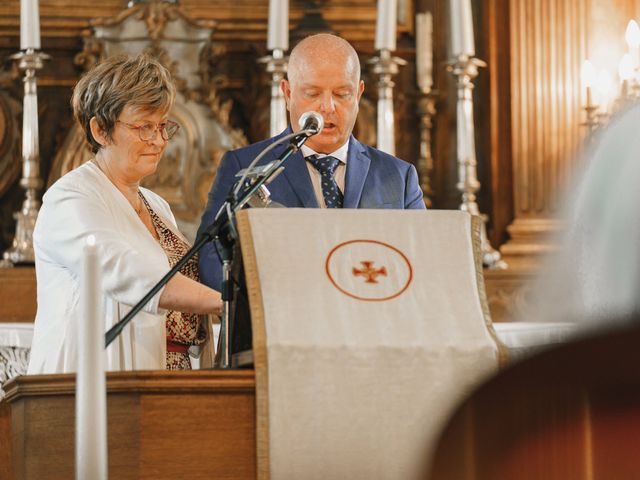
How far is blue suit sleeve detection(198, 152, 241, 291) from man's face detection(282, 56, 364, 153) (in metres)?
0.20

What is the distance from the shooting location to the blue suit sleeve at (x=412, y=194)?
3098 mm

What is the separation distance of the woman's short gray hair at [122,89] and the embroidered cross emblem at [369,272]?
0.86 m

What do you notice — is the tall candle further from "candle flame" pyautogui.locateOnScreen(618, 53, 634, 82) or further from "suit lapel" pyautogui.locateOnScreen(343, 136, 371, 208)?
"suit lapel" pyautogui.locateOnScreen(343, 136, 371, 208)

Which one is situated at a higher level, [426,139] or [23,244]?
[426,139]

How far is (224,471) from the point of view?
78.3 inches

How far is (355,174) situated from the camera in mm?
3105

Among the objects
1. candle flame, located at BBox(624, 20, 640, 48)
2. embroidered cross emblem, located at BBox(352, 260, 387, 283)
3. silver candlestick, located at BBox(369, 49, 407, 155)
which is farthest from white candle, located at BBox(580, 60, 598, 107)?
embroidered cross emblem, located at BBox(352, 260, 387, 283)

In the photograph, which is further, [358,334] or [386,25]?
[386,25]

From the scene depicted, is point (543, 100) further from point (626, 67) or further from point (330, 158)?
point (330, 158)

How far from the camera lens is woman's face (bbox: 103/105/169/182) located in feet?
9.30

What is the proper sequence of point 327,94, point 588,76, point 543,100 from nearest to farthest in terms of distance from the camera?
point 327,94
point 588,76
point 543,100

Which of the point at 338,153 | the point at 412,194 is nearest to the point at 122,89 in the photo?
the point at 338,153

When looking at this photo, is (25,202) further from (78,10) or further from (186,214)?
(78,10)

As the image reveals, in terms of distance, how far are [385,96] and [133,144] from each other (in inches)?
88.6
